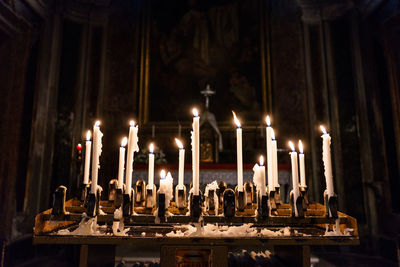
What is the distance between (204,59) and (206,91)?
95 centimetres

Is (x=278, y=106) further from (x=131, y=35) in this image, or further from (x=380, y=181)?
(x=131, y=35)

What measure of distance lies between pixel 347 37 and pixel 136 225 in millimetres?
4949

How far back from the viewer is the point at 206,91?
4.88 m

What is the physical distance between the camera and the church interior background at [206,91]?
161 inches

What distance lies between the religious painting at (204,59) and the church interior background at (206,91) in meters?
0.02

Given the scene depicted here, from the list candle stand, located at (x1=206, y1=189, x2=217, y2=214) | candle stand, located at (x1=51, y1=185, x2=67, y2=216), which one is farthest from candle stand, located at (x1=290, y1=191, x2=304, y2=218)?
candle stand, located at (x1=51, y1=185, x2=67, y2=216)

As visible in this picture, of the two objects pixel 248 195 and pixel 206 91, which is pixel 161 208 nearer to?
pixel 248 195

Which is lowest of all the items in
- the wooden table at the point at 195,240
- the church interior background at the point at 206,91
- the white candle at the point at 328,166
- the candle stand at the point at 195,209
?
the wooden table at the point at 195,240

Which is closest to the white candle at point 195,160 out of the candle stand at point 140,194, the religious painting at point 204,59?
the candle stand at point 140,194

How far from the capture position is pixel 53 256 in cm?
403

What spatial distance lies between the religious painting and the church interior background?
0.8 inches

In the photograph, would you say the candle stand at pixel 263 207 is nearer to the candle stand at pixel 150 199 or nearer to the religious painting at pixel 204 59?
the candle stand at pixel 150 199

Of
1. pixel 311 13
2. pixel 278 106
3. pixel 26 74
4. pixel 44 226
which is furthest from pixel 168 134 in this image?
pixel 44 226

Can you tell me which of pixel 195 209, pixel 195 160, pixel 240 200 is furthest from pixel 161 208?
pixel 240 200
